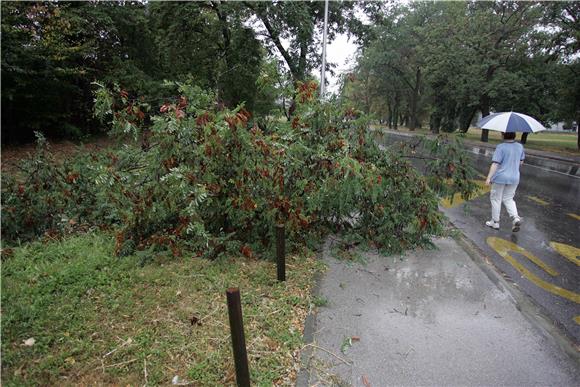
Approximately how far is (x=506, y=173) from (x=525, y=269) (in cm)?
204

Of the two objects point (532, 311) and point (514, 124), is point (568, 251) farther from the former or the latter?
point (532, 311)

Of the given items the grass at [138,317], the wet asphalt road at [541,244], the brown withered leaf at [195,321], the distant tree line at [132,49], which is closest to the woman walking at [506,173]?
the wet asphalt road at [541,244]

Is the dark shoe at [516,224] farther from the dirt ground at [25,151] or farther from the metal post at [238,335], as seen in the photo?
the dirt ground at [25,151]

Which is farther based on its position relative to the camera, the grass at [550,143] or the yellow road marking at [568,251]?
the grass at [550,143]

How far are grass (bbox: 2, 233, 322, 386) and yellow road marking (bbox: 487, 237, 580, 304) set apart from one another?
2.87 metres

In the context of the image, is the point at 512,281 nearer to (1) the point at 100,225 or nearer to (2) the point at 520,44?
(1) the point at 100,225

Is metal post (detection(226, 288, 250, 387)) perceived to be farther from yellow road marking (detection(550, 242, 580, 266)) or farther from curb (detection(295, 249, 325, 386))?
yellow road marking (detection(550, 242, 580, 266))

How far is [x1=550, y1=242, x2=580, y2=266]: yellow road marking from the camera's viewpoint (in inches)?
206

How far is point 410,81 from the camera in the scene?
43.9 meters

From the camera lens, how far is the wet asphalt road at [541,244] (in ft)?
13.7

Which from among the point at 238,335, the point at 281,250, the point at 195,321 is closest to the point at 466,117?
the point at 281,250

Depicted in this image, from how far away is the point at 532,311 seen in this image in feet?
12.7

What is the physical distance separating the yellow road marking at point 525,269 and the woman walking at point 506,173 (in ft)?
2.24

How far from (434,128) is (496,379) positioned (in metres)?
42.7
